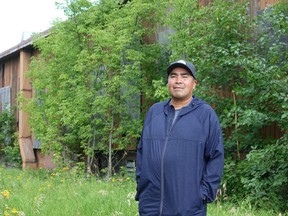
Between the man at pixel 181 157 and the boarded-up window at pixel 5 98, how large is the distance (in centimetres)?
1652

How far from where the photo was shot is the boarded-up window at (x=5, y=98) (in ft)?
63.8

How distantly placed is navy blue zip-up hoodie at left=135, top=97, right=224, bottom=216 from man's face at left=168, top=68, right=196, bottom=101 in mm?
93

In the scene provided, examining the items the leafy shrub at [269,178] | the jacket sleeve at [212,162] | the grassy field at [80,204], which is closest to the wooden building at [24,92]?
the grassy field at [80,204]

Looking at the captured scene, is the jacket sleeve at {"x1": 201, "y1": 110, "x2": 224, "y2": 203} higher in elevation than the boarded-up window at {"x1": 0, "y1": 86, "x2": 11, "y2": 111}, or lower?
lower

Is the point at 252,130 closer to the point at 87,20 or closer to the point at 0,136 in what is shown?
the point at 87,20

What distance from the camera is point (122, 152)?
41.0ft

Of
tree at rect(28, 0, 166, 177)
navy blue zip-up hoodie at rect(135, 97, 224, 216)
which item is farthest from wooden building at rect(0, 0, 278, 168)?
navy blue zip-up hoodie at rect(135, 97, 224, 216)

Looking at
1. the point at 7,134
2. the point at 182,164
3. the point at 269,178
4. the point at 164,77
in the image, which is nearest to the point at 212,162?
the point at 182,164

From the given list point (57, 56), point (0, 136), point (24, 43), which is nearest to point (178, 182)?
point (57, 56)

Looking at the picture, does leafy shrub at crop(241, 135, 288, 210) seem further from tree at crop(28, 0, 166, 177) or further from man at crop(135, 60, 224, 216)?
tree at crop(28, 0, 166, 177)

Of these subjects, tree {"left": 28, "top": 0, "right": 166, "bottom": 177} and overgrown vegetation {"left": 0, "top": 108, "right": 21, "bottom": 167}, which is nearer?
tree {"left": 28, "top": 0, "right": 166, "bottom": 177}

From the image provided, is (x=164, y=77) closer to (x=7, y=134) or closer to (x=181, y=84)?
(x=181, y=84)

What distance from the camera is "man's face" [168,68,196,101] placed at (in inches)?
140

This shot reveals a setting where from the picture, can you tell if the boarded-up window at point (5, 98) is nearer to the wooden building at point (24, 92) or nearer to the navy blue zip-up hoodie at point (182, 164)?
the wooden building at point (24, 92)
